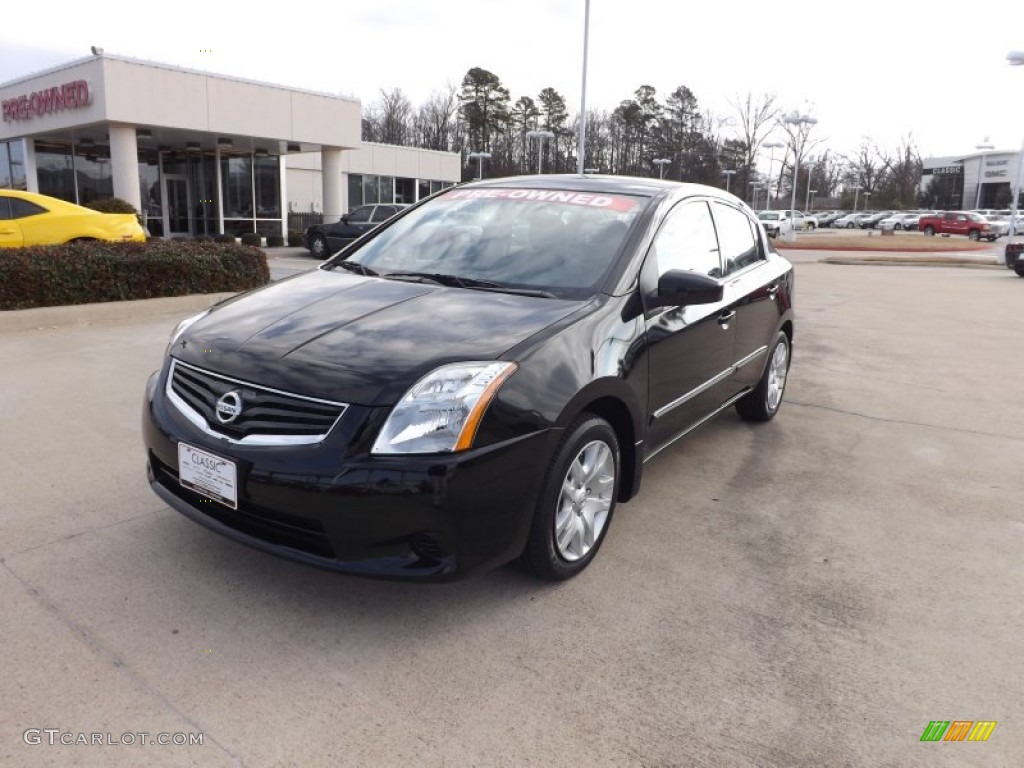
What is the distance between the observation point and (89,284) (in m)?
8.94

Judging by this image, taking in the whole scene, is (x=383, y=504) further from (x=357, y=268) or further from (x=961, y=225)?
(x=961, y=225)

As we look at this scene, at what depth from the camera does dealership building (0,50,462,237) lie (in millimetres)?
19484

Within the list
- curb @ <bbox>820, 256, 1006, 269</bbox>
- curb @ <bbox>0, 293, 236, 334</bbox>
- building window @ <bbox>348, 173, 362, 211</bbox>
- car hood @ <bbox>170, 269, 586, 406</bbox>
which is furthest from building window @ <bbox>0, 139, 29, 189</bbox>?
curb @ <bbox>820, 256, 1006, 269</bbox>

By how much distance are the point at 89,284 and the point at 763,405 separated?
7.56 m

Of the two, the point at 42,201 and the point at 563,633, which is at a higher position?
the point at 42,201

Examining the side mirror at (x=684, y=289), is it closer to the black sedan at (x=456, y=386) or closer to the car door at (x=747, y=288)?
the black sedan at (x=456, y=386)

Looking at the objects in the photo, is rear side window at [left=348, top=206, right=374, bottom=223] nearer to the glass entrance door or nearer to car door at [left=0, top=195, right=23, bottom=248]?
A: the glass entrance door

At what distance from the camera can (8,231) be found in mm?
11359

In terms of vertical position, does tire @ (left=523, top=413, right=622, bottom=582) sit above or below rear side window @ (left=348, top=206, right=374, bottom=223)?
below

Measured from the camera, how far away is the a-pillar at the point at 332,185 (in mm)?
25156

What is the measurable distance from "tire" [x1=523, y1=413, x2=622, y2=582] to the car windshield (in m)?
0.68

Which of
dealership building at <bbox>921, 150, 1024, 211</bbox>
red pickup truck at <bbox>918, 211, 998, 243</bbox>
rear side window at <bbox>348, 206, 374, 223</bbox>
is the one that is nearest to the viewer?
rear side window at <bbox>348, 206, 374, 223</bbox>

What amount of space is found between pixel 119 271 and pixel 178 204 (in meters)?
19.3

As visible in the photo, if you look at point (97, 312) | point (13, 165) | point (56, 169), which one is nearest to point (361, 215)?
point (56, 169)
